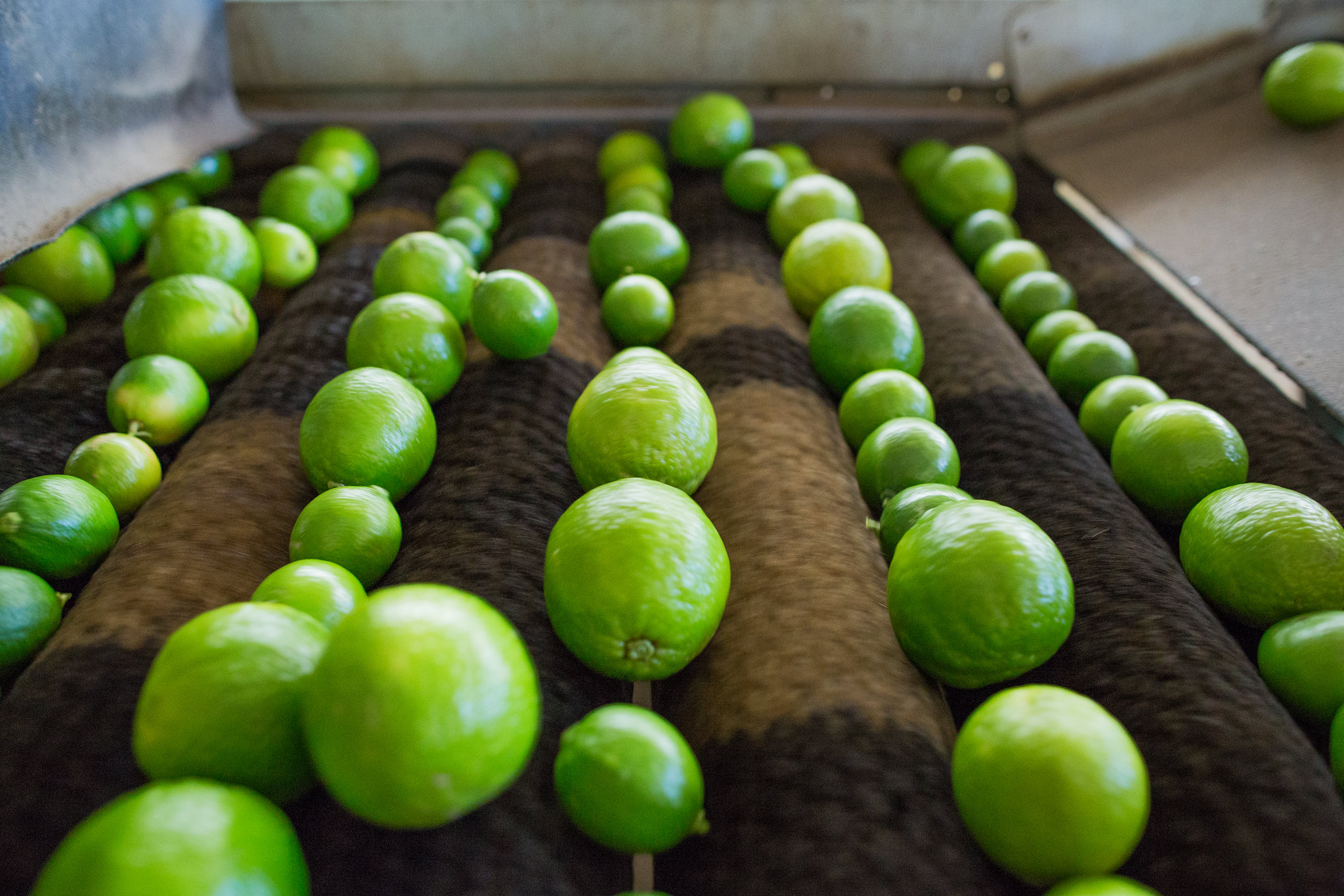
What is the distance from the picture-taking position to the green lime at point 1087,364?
1394mm

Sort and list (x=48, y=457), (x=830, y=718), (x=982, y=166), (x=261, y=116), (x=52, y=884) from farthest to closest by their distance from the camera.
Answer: (x=261, y=116), (x=982, y=166), (x=48, y=457), (x=830, y=718), (x=52, y=884)

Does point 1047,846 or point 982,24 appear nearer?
point 1047,846

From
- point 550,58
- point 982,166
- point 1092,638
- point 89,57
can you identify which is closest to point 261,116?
point 89,57

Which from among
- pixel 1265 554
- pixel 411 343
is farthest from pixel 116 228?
pixel 1265 554

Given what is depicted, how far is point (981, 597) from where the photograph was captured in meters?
0.84

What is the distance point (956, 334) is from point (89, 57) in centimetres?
187

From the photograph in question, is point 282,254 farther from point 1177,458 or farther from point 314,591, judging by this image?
point 1177,458

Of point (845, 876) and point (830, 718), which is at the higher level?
point (830, 718)

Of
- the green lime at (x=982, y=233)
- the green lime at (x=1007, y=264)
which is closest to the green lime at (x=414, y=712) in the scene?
the green lime at (x=1007, y=264)

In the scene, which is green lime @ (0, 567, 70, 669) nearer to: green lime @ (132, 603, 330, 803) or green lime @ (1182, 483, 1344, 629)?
green lime @ (132, 603, 330, 803)

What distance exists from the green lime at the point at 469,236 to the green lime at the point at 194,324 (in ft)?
1.48

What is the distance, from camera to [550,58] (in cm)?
240

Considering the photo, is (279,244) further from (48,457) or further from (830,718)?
(830,718)

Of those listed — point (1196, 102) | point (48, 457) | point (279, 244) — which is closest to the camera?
point (48, 457)
